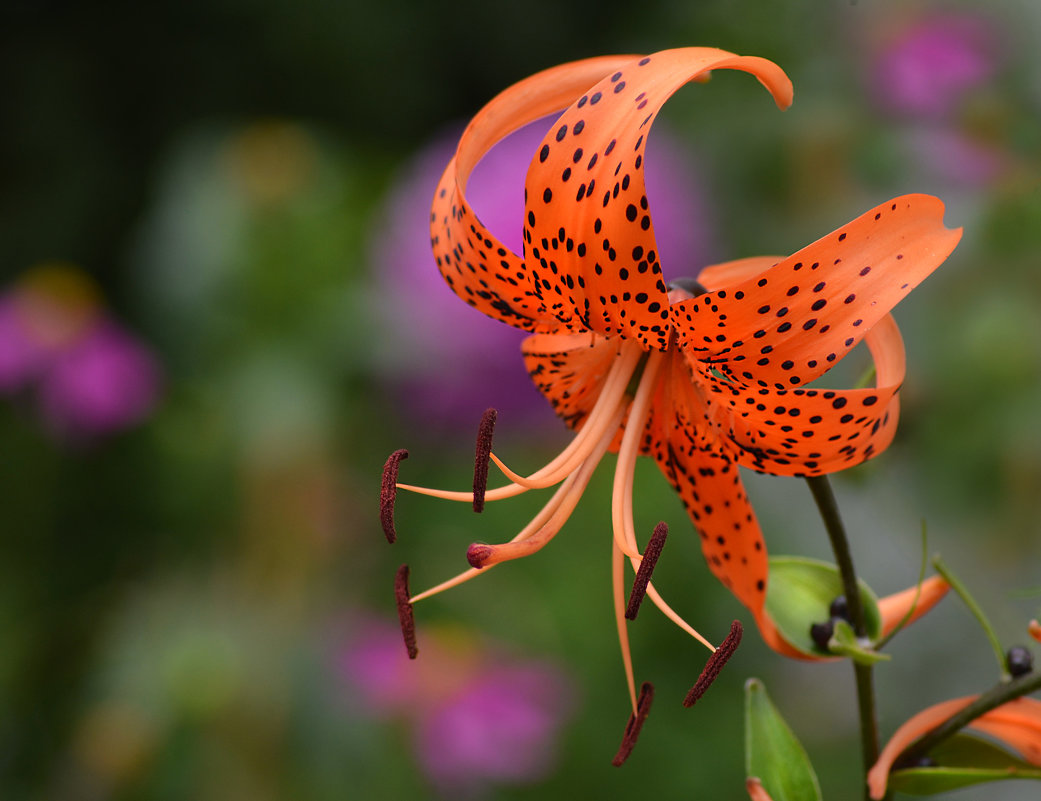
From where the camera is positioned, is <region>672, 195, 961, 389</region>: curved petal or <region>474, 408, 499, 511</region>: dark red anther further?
<region>474, 408, 499, 511</region>: dark red anther

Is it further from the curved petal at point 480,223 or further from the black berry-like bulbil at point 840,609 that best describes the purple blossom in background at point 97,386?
the black berry-like bulbil at point 840,609

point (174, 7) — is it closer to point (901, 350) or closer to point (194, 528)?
point (194, 528)

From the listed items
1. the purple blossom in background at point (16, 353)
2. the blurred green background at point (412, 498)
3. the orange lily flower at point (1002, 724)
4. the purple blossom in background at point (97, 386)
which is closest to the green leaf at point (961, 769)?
the orange lily flower at point (1002, 724)

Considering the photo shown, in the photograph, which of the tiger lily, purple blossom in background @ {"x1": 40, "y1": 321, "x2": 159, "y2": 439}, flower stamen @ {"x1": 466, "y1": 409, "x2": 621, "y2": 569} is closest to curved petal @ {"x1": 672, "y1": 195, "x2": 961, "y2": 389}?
the tiger lily

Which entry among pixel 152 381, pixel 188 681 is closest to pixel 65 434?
pixel 152 381

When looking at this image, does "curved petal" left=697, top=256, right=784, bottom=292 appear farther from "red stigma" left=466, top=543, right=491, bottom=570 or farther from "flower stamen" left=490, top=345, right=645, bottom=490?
"red stigma" left=466, top=543, right=491, bottom=570
